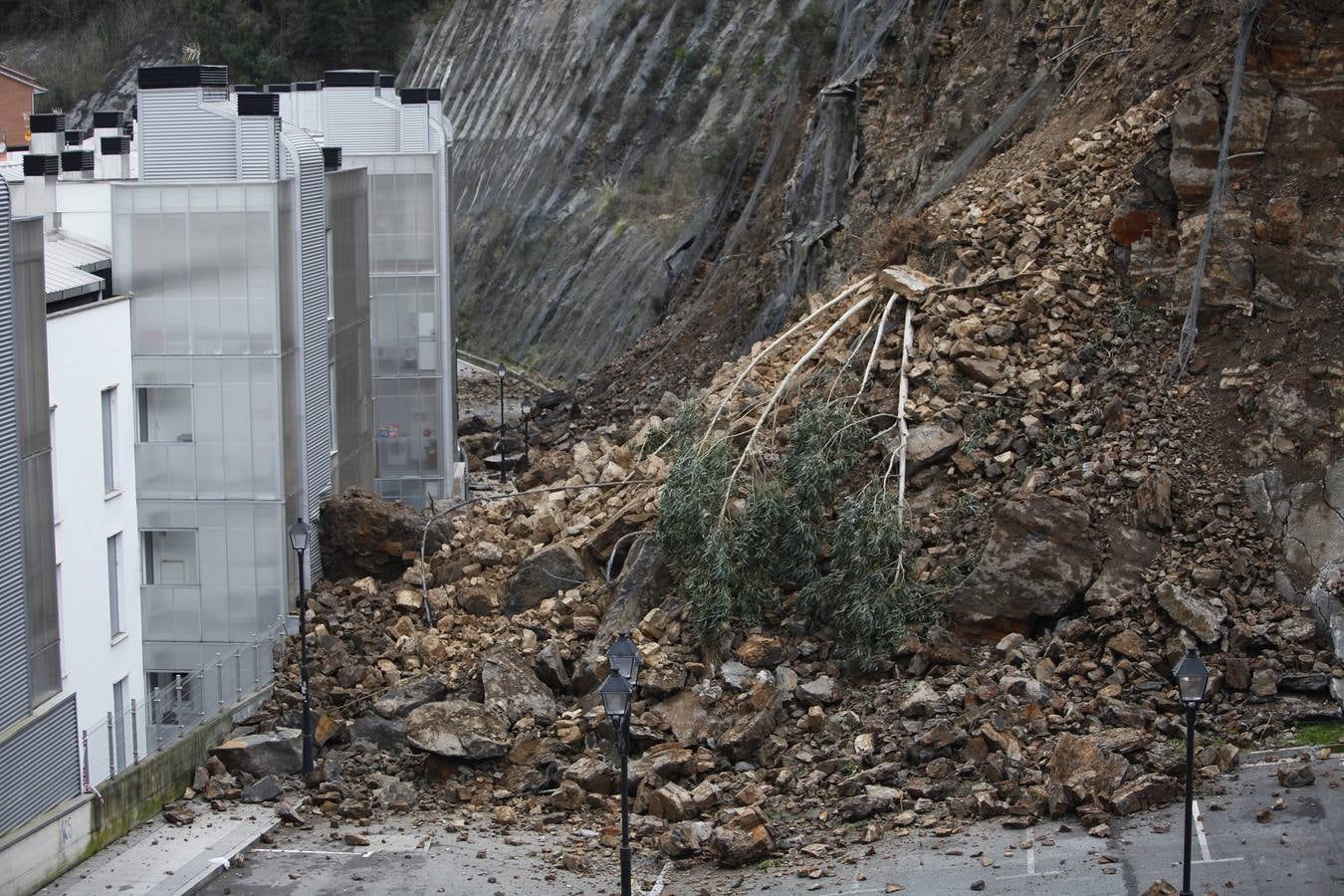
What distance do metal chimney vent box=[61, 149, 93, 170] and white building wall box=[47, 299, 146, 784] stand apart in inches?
236

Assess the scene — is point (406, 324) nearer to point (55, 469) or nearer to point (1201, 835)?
point (55, 469)

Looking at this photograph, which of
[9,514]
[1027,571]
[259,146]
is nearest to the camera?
[9,514]

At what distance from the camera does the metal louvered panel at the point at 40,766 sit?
1609 cm

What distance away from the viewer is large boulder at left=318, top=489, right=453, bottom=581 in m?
24.0

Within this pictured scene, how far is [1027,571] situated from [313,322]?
412 inches

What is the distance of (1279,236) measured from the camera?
2162 cm

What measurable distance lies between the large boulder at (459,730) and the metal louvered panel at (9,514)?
4165mm

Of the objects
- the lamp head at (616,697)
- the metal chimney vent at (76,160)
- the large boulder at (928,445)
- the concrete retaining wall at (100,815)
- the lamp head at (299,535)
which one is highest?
the metal chimney vent at (76,160)

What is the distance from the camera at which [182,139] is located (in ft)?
73.5

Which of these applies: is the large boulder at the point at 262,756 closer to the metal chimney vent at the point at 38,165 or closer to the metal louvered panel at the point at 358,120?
the metal chimney vent at the point at 38,165

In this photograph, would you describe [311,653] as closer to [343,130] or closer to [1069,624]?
[1069,624]

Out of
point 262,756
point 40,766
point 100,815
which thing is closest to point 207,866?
point 100,815

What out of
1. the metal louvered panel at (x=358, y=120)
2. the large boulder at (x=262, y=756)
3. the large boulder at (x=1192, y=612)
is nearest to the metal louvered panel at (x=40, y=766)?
the large boulder at (x=262, y=756)

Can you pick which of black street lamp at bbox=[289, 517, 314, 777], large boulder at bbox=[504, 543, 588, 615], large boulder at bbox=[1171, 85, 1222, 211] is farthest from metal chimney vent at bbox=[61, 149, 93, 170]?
large boulder at bbox=[1171, 85, 1222, 211]
